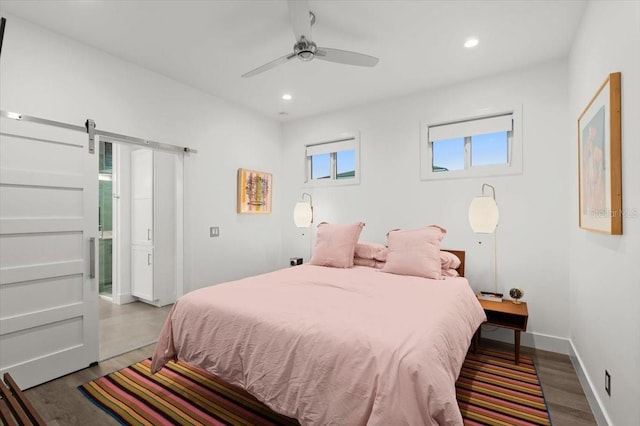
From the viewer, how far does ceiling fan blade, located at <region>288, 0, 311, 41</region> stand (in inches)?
77.3

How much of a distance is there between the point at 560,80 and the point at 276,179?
3526 mm

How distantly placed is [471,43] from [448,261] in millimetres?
1952

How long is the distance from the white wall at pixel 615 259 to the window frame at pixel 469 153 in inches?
26.7

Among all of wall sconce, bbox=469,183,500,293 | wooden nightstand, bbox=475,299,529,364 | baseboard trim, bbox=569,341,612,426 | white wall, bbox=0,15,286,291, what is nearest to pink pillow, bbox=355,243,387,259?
wall sconce, bbox=469,183,500,293

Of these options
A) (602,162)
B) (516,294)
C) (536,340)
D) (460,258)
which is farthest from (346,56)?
(536,340)

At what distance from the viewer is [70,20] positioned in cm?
240

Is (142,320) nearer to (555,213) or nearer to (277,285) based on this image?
(277,285)

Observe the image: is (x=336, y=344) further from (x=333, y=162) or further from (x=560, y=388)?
(x=333, y=162)

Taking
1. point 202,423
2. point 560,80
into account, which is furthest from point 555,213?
point 202,423

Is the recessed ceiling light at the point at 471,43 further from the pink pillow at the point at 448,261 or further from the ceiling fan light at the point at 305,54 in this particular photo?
the pink pillow at the point at 448,261

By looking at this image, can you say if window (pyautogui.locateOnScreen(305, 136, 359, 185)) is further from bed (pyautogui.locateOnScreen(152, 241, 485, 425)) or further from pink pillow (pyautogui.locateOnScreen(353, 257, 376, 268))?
bed (pyautogui.locateOnScreen(152, 241, 485, 425))

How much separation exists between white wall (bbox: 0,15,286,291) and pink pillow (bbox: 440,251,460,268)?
2481 mm

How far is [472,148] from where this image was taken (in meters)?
3.46

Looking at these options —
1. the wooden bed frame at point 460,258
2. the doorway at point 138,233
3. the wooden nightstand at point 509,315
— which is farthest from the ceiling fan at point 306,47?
the doorway at point 138,233
